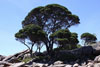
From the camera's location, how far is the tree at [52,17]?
119 ft

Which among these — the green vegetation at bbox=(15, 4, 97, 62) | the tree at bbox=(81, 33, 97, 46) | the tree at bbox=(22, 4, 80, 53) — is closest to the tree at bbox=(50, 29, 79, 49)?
the green vegetation at bbox=(15, 4, 97, 62)

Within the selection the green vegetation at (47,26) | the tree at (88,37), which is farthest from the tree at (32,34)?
the tree at (88,37)

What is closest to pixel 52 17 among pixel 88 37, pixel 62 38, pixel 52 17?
pixel 52 17

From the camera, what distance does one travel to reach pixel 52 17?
120ft

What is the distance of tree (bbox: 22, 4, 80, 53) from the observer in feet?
119

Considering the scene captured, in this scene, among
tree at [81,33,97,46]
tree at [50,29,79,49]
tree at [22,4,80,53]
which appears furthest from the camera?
tree at [81,33,97,46]

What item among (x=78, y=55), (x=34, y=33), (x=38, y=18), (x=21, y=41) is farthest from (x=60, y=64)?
(x=38, y=18)

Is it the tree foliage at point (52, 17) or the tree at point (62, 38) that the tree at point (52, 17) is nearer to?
the tree foliage at point (52, 17)

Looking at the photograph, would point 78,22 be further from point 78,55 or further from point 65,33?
point 78,55

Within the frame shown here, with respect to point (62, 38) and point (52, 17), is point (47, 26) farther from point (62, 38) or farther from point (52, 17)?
point (62, 38)

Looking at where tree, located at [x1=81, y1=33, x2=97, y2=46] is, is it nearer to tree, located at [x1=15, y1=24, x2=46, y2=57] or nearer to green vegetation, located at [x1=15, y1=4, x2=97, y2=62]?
green vegetation, located at [x1=15, y1=4, x2=97, y2=62]

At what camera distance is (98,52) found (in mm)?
27219

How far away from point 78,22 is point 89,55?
11.4 m

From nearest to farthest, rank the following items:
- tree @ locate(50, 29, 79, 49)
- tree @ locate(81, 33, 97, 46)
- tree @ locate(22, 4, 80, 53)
Answer: tree @ locate(50, 29, 79, 49), tree @ locate(22, 4, 80, 53), tree @ locate(81, 33, 97, 46)
